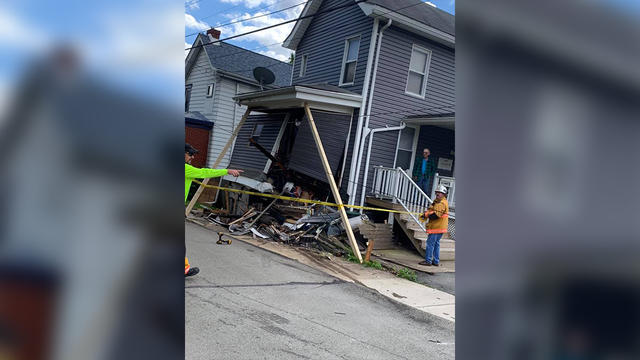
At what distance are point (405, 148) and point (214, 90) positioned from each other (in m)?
10.3

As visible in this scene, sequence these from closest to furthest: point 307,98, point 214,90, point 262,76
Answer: point 307,98, point 262,76, point 214,90

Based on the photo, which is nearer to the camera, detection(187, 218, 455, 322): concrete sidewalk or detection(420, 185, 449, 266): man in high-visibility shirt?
detection(187, 218, 455, 322): concrete sidewalk

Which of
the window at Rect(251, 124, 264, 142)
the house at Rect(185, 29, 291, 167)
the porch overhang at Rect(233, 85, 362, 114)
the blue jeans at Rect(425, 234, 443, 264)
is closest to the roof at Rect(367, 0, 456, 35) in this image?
the porch overhang at Rect(233, 85, 362, 114)

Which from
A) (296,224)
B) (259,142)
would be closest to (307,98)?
(296,224)

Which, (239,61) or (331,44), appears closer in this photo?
(331,44)

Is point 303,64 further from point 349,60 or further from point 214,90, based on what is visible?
point 214,90

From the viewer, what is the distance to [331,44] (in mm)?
13359

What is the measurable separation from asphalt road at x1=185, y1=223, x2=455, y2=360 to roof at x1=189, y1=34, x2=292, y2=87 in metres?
14.0

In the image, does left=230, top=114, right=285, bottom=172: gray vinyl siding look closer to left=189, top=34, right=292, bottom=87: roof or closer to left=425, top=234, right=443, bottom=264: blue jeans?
left=189, top=34, right=292, bottom=87: roof

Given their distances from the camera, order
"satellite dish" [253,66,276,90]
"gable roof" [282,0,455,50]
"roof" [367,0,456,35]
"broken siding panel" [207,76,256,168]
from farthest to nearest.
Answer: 1. "broken siding panel" [207,76,256,168]
2. "satellite dish" [253,66,276,90]
3. "roof" [367,0,456,35]
4. "gable roof" [282,0,455,50]
